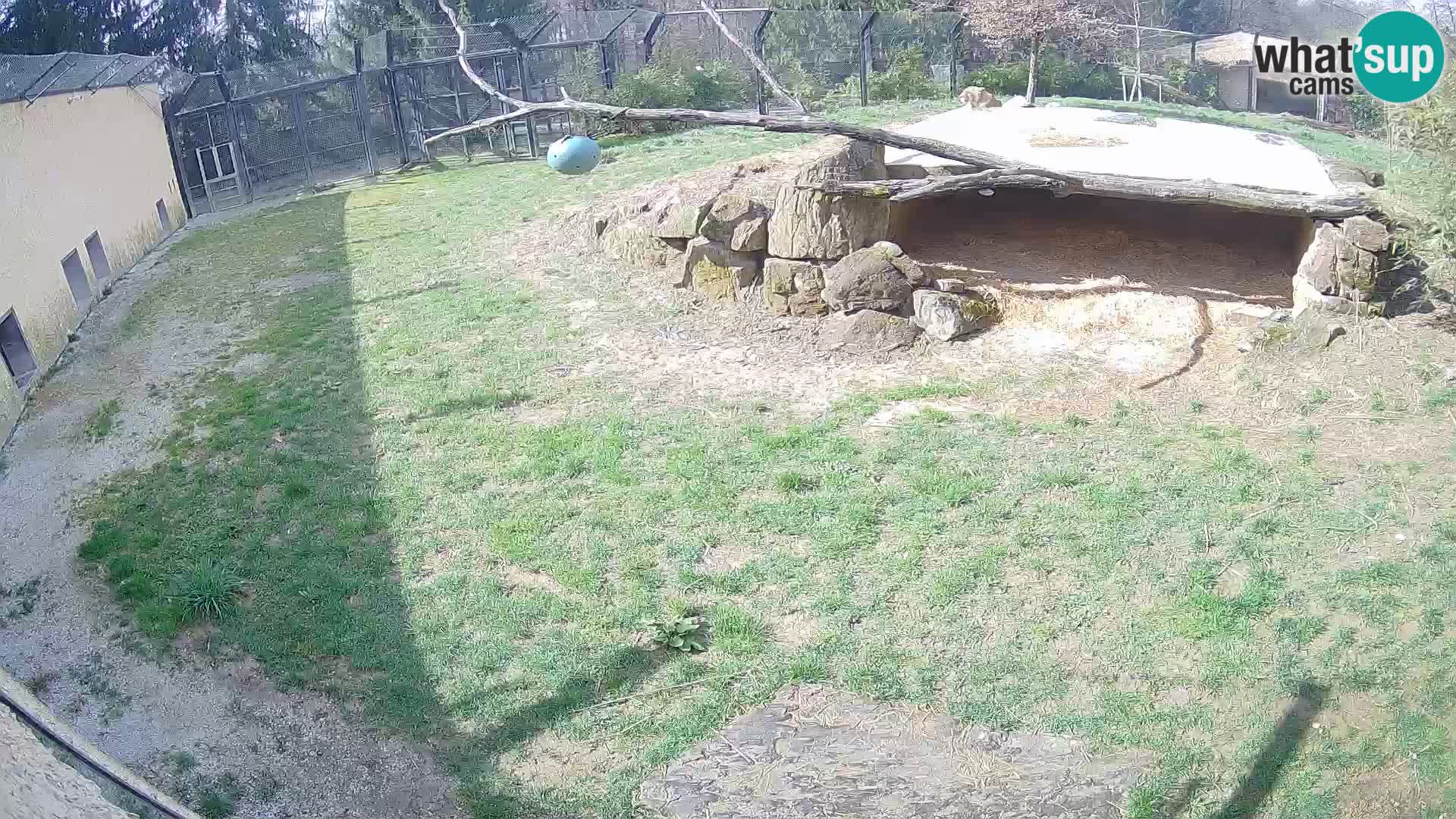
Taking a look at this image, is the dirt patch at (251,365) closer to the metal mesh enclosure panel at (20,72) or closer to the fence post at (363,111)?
the metal mesh enclosure panel at (20,72)

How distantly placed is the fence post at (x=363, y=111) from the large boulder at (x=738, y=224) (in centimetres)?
1221

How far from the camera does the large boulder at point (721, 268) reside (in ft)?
34.1

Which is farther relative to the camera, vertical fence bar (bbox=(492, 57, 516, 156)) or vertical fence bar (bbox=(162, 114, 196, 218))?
vertical fence bar (bbox=(492, 57, 516, 156))

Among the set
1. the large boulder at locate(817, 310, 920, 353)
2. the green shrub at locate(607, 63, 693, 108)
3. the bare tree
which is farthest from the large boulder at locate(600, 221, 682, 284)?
the bare tree

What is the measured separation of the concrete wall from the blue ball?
508cm

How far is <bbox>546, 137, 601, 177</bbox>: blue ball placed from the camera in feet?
26.5

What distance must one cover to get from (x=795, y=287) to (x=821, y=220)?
0.67 m

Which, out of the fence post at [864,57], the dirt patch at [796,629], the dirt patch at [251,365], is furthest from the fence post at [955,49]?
the dirt patch at [796,629]

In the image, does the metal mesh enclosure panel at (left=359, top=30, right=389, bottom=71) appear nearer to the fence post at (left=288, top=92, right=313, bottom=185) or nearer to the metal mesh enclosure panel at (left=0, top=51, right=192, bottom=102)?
the fence post at (left=288, top=92, right=313, bottom=185)

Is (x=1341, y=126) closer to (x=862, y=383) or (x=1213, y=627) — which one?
(x=862, y=383)

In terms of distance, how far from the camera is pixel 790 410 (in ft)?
27.6

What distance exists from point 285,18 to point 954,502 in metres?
23.5

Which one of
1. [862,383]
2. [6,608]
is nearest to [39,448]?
[6,608]

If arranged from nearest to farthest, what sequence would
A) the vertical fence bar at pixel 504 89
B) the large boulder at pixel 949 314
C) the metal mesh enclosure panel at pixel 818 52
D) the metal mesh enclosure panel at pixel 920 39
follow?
the large boulder at pixel 949 314 → the vertical fence bar at pixel 504 89 → the metal mesh enclosure panel at pixel 818 52 → the metal mesh enclosure panel at pixel 920 39
